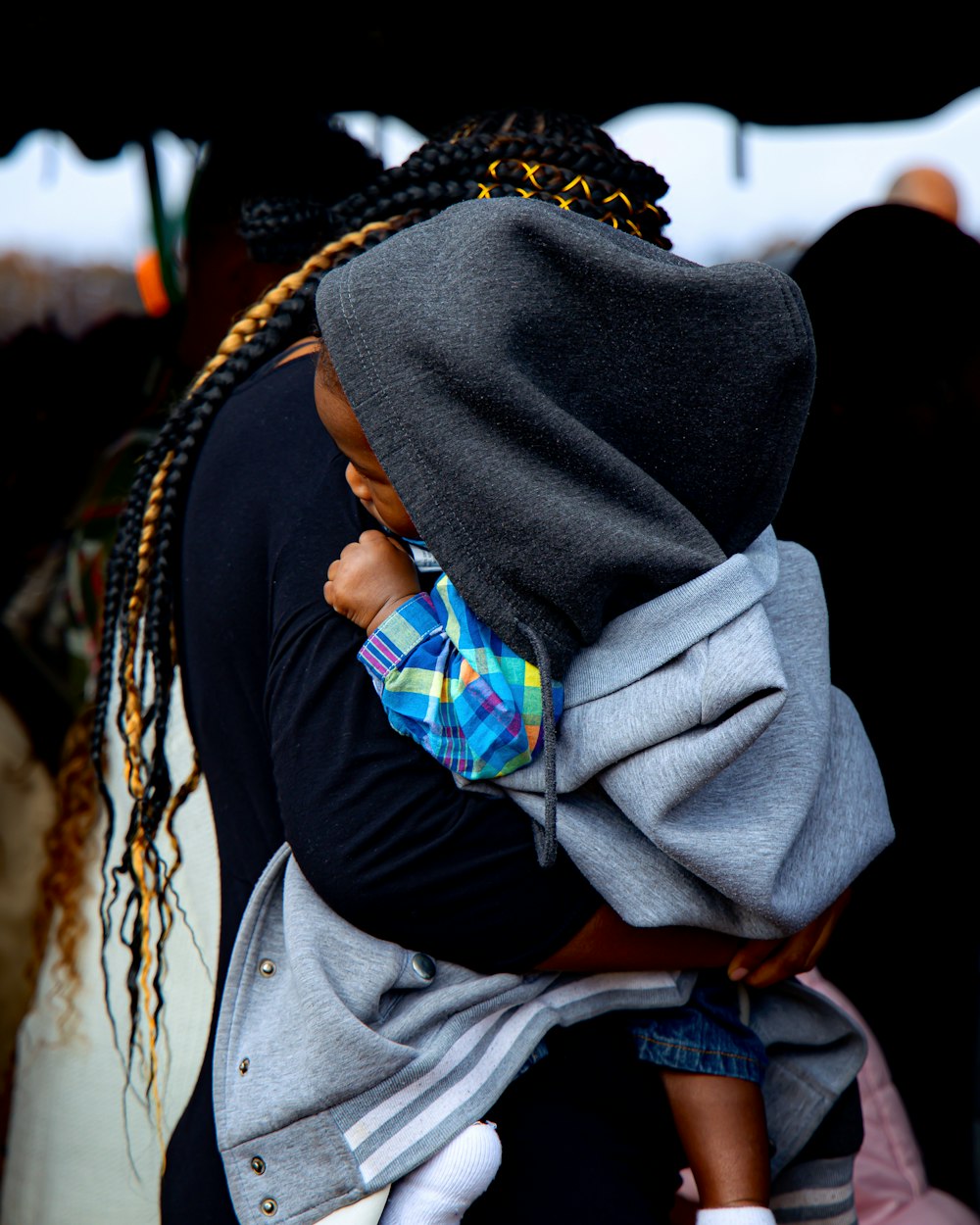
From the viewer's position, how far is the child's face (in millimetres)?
1079

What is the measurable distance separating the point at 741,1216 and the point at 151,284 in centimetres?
243

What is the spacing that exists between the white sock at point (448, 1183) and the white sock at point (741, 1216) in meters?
0.29

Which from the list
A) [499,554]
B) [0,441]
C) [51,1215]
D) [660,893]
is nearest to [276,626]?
[499,554]

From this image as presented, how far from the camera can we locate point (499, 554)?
40.4 inches

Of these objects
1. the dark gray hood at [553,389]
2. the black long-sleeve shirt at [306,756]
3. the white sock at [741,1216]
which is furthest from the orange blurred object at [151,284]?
the white sock at [741,1216]

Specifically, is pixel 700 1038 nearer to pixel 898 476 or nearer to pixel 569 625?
pixel 569 625

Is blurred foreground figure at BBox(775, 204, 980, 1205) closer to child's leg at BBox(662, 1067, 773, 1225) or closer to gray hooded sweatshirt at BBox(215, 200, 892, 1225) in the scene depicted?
gray hooded sweatshirt at BBox(215, 200, 892, 1225)

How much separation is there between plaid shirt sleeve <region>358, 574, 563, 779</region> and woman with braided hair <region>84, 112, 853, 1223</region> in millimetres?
42

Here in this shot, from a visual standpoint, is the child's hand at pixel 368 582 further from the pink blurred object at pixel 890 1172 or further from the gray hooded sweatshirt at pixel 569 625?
the pink blurred object at pixel 890 1172

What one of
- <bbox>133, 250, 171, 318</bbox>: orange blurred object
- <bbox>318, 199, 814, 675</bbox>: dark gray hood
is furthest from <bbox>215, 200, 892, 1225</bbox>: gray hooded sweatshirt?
<bbox>133, 250, 171, 318</bbox>: orange blurred object

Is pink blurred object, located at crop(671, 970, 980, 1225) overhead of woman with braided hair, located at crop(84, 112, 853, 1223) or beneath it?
beneath

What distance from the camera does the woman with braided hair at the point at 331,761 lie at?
3.44 ft

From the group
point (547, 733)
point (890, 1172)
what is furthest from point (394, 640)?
point (890, 1172)

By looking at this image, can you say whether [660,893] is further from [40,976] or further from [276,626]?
[40,976]
